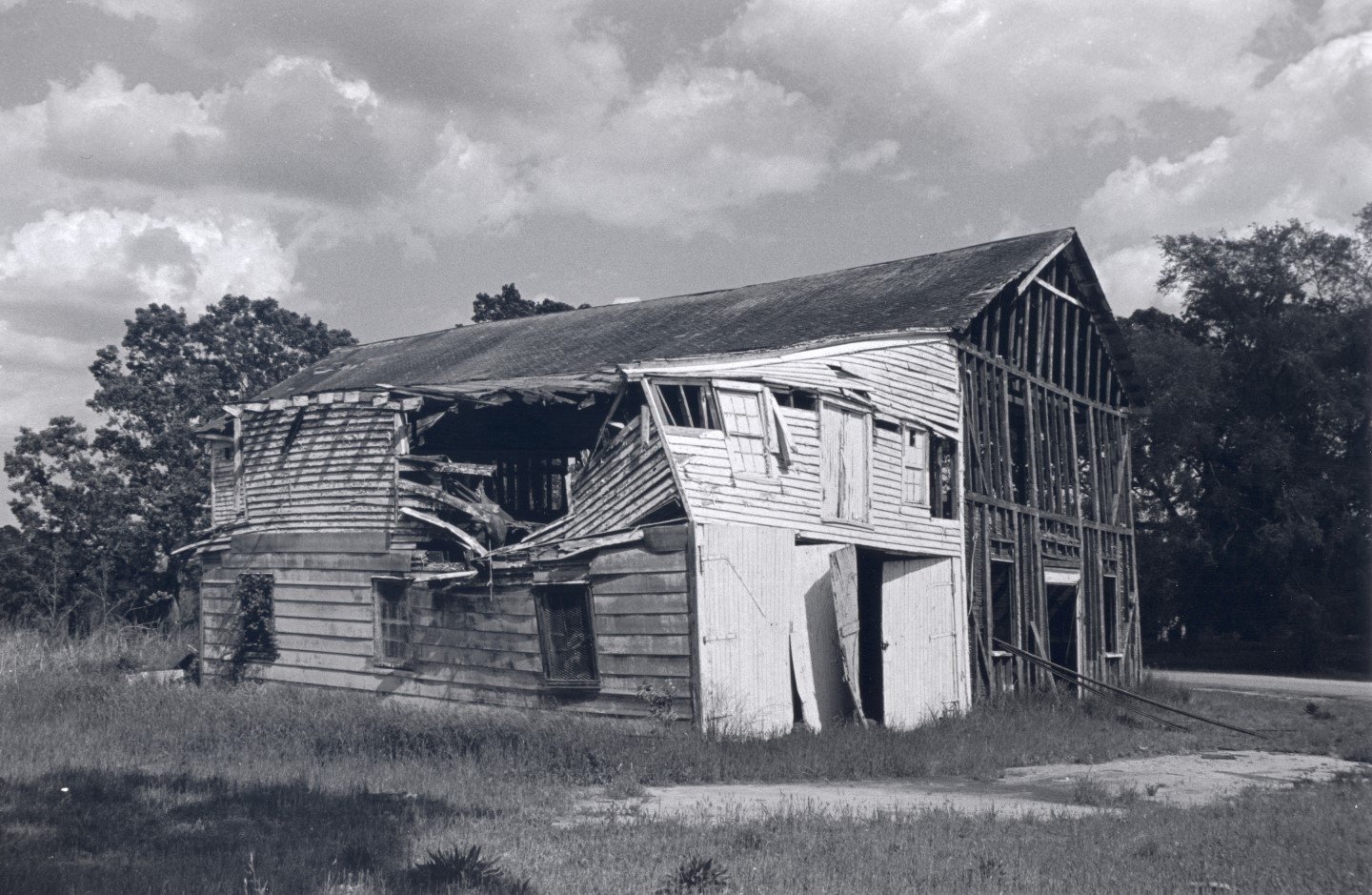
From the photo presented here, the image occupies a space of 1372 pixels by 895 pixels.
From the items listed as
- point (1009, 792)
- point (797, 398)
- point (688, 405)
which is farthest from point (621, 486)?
point (1009, 792)

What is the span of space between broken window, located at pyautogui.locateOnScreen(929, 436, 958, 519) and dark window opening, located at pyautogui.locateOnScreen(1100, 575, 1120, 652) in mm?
6289

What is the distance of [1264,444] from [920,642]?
21148 mm

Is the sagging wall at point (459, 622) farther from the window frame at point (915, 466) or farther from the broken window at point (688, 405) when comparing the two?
the window frame at point (915, 466)

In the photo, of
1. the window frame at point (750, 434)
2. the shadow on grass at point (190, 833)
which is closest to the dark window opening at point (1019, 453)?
the window frame at point (750, 434)

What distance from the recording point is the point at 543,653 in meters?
15.5

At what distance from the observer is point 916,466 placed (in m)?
17.6

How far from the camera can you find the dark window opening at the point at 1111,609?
23281 millimetres

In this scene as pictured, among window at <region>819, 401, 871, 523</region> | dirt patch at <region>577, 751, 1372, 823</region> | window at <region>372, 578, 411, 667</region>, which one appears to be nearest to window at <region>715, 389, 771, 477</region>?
window at <region>819, 401, 871, 523</region>

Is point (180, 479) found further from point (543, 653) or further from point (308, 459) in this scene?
point (543, 653)

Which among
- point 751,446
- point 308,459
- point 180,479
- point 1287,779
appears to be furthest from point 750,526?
point 180,479

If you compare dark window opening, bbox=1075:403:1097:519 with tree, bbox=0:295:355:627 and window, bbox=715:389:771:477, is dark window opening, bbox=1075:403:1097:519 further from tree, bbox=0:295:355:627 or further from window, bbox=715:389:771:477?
tree, bbox=0:295:355:627

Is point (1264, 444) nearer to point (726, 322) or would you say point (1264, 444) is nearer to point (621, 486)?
point (726, 322)

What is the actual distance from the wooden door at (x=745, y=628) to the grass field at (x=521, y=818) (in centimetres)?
69

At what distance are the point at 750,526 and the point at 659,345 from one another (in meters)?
7.22
